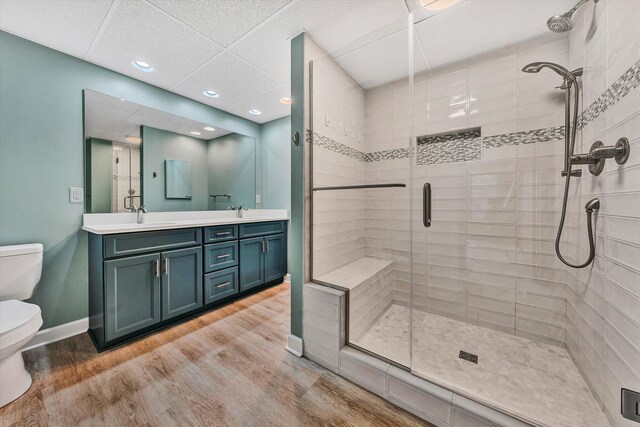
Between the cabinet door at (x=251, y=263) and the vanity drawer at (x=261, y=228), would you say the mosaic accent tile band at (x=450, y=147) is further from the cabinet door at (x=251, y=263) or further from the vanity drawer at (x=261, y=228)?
the cabinet door at (x=251, y=263)

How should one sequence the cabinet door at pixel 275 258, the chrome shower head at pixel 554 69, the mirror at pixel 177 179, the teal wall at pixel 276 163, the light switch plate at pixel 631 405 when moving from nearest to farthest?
the light switch plate at pixel 631 405, the chrome shower head at pixel 554 69, the mirror at pixel 177 179, the cabinet door at pixel 275 258, the teal wall at pixel 276 163

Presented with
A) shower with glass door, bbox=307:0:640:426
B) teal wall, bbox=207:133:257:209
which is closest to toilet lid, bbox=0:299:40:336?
shower with glass door, bbox=307:0:640:426

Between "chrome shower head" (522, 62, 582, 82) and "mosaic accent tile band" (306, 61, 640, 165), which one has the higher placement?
"chrome shower head" (522, 62, 582, 82)

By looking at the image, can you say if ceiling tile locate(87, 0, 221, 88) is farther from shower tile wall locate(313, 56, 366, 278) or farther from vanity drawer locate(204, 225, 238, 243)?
vanity drawer locate(204, 225, 238, 243)

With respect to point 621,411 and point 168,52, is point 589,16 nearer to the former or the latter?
point 621,411

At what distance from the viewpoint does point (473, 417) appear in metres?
1.03

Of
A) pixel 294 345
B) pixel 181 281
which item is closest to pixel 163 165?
pixel 181 281

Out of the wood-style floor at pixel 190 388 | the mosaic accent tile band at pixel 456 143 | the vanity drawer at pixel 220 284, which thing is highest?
the mosaic accent tile band at pixel 456 143

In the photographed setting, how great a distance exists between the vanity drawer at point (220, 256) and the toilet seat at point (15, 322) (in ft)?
3.37

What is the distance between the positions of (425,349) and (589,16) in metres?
2.17

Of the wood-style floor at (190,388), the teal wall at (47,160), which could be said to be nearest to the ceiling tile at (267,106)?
the teal wall at (47,160)

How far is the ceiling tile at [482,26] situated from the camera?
1.43m

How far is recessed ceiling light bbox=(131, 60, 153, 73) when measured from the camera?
196 cm

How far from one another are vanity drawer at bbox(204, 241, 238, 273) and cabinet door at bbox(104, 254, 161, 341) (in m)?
0.42
